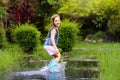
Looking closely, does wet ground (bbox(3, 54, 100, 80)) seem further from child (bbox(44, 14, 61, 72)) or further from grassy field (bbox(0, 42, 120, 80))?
grassy field (bbox(0, 42, 120, 80))

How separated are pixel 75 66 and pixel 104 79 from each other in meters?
4.87

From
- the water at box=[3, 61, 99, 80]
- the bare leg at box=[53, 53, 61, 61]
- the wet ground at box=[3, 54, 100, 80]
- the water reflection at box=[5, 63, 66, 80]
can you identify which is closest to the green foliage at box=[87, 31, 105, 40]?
the wet ground at box=[3, 54, 100, 80]

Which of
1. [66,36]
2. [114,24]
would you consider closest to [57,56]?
[66,36]

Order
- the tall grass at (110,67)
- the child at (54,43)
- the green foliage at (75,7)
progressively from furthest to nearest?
1. the green foliage at (75,7)
2. the child at (54,43)
3. the tall grass at (110,67)

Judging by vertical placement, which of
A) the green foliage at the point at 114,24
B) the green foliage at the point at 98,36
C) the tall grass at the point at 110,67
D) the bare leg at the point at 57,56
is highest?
the tall grass at the point at 110,67

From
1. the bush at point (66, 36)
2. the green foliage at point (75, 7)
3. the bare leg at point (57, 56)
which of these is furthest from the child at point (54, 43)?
the green foliage at point (75, 7)

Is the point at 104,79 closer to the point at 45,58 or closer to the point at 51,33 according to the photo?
the point at 51,33

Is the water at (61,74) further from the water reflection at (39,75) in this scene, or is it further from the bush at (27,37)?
the bush at (27,37)

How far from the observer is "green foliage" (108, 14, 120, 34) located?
2423 cm

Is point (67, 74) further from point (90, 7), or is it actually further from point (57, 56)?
point (90, 7)

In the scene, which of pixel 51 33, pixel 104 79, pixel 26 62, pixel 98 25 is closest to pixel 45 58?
pixel 26 62

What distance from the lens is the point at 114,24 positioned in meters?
24.5

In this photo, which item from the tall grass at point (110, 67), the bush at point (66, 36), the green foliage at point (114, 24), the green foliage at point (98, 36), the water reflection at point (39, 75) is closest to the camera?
the tall grass at point (110, 67)

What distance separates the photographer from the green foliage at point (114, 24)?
79.5ft
